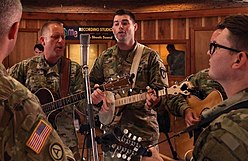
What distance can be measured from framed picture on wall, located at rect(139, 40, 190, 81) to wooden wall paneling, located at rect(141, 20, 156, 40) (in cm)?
10

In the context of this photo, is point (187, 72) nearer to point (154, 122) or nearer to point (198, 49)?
point (198, 49)

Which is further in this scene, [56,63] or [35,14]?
[35,14]

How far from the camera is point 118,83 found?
3938 millimetres

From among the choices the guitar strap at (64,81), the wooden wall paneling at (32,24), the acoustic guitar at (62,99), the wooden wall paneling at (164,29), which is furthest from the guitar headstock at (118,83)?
the wooden wall paneling at (32,24)

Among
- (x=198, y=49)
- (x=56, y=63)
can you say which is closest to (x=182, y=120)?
(x=56, y=63)

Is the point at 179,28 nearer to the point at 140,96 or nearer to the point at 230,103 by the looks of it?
the point at 140,96

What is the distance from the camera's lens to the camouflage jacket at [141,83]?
3951 mm

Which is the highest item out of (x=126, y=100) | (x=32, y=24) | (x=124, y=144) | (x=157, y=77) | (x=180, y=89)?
(x=32, y=24)

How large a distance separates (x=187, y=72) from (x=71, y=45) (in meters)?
2.41

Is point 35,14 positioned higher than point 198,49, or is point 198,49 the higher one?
point 35,14

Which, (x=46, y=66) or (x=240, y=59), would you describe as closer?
(x=240, y=59)

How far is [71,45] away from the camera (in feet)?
28.8

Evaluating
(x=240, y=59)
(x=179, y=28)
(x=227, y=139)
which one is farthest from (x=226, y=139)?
(x=179, y=28)

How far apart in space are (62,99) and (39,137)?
2.45 metres
